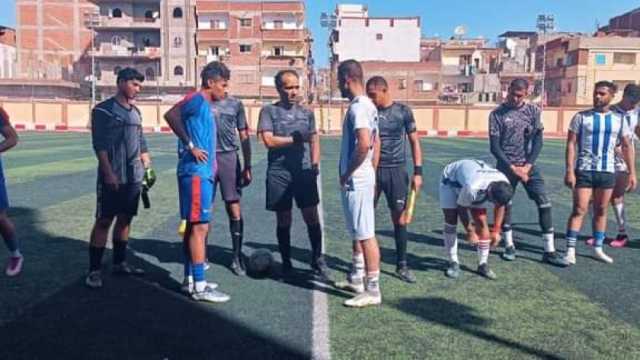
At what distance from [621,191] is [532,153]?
5.93ft

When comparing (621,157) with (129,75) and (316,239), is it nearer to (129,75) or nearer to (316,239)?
(316,239)

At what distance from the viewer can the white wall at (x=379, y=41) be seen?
267ft

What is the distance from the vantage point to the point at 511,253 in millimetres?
7297

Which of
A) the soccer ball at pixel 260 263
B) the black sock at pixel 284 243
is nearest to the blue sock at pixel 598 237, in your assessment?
the black sock at pixel 284 243

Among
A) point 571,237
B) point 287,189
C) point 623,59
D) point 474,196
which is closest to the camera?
point 474,196

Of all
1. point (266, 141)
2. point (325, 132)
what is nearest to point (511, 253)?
point (266, 141)

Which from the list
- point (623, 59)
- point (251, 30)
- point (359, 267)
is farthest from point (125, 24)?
point (359, 267)

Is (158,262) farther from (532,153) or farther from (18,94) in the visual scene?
(18,94)

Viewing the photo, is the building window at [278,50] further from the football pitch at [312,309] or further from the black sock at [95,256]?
the black sock at [95,256]

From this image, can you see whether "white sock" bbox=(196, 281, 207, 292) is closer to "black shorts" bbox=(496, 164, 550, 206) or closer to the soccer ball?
the soccer ball

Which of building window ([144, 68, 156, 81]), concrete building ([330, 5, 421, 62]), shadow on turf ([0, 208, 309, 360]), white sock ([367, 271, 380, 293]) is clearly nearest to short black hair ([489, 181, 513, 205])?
white sock ([367, 271, 380, 293])

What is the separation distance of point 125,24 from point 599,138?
2648 inches

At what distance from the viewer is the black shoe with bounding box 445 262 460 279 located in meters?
6.44

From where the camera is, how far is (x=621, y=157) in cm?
746
